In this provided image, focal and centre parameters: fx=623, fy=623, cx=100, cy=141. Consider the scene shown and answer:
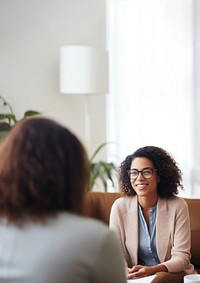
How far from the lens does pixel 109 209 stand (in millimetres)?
3654

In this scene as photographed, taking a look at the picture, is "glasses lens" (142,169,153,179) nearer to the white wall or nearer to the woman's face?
the woman's face

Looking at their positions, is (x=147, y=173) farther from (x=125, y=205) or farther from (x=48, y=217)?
(x=48, y=217)

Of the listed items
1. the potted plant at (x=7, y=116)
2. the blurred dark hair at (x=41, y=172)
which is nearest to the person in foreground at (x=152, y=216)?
the potted plant at (x=7, y=116)

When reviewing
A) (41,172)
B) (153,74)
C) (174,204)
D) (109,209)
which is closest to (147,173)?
(174,204)

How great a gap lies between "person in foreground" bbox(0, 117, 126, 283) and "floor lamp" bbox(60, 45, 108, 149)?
3001 mm

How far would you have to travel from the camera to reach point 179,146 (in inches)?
194

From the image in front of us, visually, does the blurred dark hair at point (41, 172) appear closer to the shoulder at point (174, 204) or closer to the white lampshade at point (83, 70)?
the shoulder at point (174, 204)

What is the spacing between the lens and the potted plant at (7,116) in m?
4.34

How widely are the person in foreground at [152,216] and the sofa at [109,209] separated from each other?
0.29m

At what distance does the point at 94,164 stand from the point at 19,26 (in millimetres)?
1222

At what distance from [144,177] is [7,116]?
4.74ft

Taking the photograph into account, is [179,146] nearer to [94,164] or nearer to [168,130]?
[168,130]

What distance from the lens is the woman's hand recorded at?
3.03m

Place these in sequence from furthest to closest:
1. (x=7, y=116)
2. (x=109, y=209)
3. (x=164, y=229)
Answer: (x=7, y=116) < (x=109, y=209) < (x=164, y=229)
